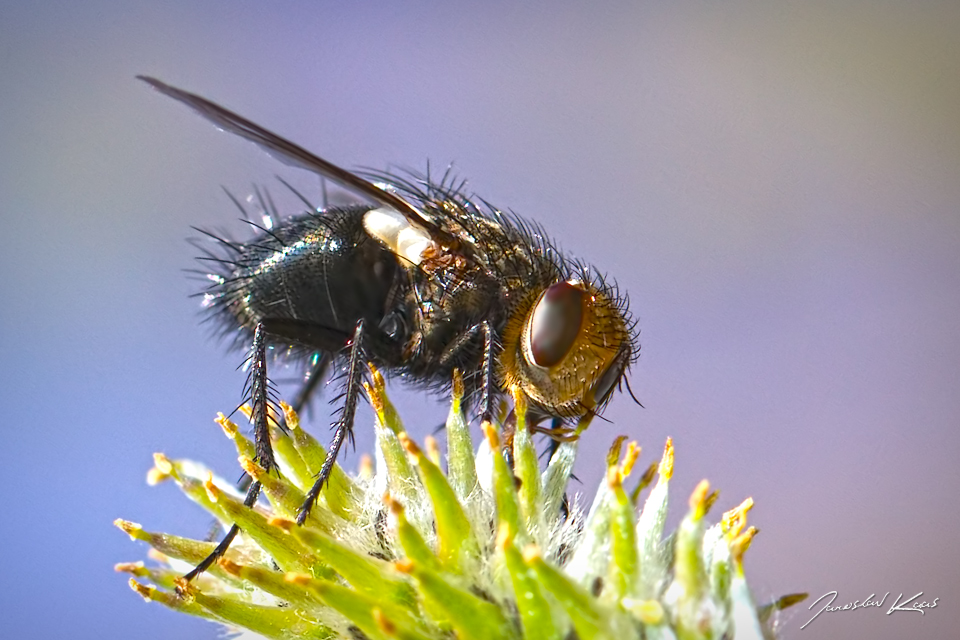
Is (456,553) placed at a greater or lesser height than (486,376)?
lesser

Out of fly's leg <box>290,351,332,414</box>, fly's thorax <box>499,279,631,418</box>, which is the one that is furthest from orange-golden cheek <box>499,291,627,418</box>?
fly's leg <box>290,351,332,414</box>

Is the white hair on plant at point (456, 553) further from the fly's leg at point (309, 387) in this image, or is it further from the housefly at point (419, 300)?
the fly's leg at point (309, 387)

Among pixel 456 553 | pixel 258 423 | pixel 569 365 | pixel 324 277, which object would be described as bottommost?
pixel 456 553

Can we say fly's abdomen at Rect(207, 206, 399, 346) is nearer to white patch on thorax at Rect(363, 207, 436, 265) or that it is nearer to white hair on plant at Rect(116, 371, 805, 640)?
white patch on thorax at Rect(363, 207, 436, 265)

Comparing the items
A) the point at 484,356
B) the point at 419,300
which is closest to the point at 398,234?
the point at 419,300

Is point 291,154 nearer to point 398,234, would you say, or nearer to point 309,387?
point 398,234

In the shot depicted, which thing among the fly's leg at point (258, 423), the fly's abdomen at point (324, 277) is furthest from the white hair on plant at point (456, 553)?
the fly's abdomen at point (324, 277)

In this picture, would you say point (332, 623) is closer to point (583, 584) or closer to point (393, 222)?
point (583, 584)

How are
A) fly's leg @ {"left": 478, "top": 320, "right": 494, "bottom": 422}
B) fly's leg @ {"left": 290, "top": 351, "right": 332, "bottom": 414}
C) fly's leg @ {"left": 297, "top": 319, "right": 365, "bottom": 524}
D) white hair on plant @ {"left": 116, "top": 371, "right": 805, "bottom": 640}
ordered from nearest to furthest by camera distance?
white hair on plant @ {"left": 116, "top": 371, "right": 805, "bottom": 640} → fly's leg @ {"left": 297, "top": 319, "right": 365, "bottom": 524} → fly's leg @ {"left": 478, "top": 320, "right": 494, "bottom": 422} → fly's leg @ {"left": 290, "top": 351, "right": 332, "bottom": 414}
